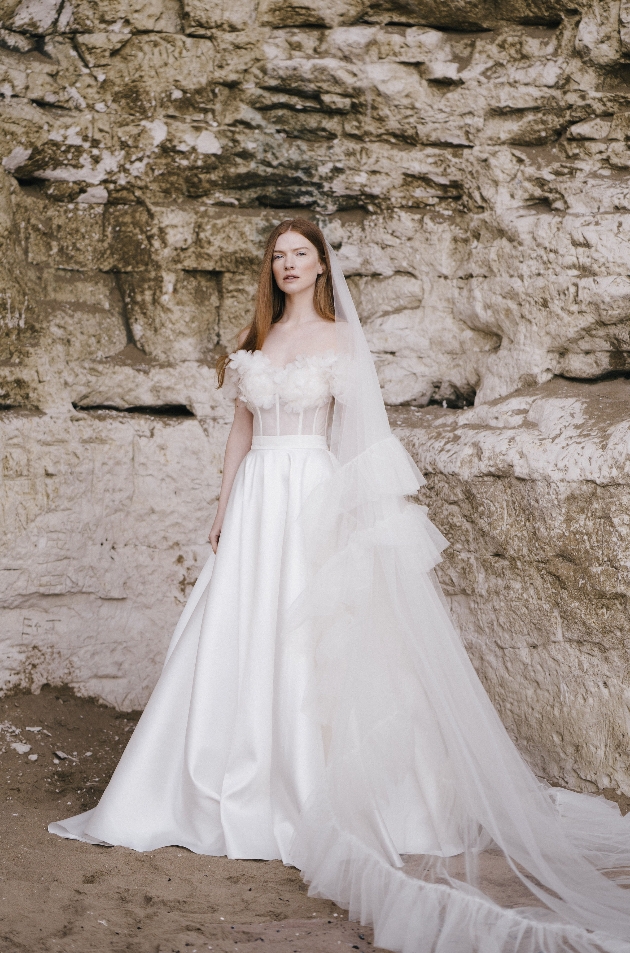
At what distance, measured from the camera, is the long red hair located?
12.1 ft

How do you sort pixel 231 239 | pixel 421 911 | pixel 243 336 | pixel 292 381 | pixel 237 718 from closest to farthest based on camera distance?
pixel 421 911 < pixel 237 718 < pixel 292 381 < pixel 243 336 < pixel 231 239

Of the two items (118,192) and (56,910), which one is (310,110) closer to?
(118,192)

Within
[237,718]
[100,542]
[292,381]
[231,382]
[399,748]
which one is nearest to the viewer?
[399,748]

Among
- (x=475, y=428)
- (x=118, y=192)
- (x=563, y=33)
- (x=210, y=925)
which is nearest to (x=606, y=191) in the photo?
(x=563, y=33)

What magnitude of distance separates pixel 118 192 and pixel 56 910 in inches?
136

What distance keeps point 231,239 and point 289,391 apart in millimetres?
1755

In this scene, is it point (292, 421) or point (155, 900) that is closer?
point (155, 900)

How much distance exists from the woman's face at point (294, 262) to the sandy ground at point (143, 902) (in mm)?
2093

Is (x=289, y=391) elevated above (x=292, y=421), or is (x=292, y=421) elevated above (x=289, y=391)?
(x=289, y=391)

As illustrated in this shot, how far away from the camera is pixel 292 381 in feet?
11.4

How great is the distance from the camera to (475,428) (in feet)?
13.9

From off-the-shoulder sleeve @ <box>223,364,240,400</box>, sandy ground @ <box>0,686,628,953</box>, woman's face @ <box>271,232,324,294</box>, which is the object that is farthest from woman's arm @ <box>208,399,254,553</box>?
sandy ground @ <box>0,686,628,953</box>

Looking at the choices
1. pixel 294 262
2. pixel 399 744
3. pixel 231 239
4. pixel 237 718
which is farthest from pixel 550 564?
pixel 231 239

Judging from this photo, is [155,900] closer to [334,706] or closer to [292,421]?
[334,706]
